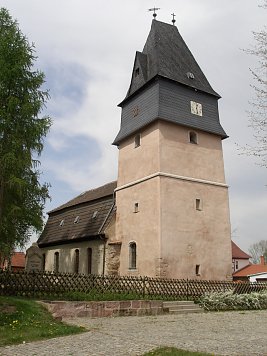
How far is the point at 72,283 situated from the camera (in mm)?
16156

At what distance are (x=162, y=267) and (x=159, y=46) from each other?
1568 cm

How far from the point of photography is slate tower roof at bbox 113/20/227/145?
24.4 metres

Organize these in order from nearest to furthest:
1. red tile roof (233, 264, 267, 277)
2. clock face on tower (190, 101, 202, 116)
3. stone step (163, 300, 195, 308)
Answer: stone step (163, 300, 195, 308)
clock face on tower (190, 101, 202, 116)
red tile roof (233, 264, 267, 277)

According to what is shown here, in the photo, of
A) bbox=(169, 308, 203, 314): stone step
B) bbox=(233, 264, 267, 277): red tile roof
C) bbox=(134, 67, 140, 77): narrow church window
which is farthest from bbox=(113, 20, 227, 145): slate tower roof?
bbox=(233, 264, 267, 277): red tile roof

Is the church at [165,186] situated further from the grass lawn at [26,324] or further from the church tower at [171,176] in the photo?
the grass lawn at [26,324]

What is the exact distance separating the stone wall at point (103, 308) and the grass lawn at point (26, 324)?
552 mm

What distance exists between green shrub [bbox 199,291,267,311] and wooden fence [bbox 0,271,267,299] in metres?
1.37

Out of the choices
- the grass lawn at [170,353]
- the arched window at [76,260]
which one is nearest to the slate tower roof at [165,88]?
the arched window at [76,260]

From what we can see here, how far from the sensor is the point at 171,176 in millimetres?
23016

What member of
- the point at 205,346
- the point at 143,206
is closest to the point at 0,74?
the point at 143,206

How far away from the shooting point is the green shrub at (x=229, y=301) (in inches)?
705

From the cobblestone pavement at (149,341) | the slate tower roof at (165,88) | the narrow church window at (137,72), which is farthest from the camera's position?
the narrow church window at (137,72)

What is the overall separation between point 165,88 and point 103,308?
1521 cm

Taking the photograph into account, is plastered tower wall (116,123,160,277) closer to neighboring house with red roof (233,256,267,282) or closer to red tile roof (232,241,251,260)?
neighboring house with red roof (233,256,267,282)
